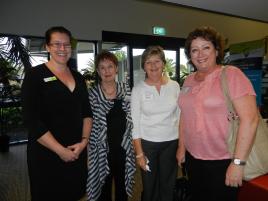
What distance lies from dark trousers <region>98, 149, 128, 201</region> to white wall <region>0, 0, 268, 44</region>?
4.34m

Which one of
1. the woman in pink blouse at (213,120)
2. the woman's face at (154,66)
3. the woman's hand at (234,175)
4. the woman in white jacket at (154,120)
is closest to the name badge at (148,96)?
the woman in white jacket at (154,120)

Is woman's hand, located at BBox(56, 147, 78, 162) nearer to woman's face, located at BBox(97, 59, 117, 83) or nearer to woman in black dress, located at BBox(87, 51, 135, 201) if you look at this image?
woman in black dress, located at BBox(87, 51, 135, 201)

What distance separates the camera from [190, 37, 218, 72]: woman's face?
1548 millimetres

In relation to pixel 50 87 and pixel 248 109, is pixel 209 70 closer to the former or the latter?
pixel 248 109

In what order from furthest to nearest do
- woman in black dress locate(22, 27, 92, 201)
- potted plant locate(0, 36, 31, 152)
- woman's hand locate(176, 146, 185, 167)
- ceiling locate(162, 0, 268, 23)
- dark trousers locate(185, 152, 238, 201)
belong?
potted plant locate(0, 36, 31, 152) < ceiling locate(162, 0, 268, 23) < woman's hand locate(176, 146, 185, 167) < woman in black dress locate(22, 27, 92, 201) < dark trousers locate(185, 152, 238, 201)

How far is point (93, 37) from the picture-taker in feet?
20.6

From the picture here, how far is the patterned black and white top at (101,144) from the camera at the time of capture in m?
2.15

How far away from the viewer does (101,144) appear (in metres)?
2.16

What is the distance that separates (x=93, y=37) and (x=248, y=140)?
5461 mm

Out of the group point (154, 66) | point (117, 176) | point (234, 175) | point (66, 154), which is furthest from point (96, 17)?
point (234, 175)

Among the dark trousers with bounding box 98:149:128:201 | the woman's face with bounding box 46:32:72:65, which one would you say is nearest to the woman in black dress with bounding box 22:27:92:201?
the woman's face with bounding box 46:32:72:65

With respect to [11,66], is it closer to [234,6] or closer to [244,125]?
[234,6]

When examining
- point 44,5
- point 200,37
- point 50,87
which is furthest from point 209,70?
point 44,5

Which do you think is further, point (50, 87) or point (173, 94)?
point (173, 94)
